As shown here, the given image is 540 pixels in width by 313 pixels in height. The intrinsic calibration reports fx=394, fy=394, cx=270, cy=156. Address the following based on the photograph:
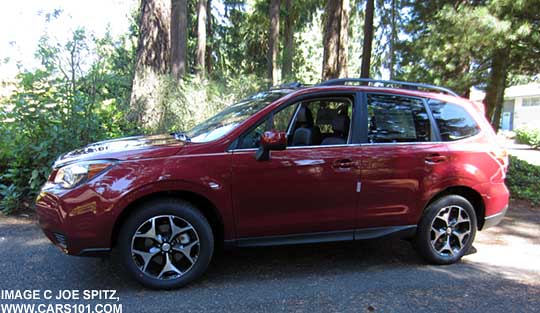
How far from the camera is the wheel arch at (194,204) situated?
3396 mm

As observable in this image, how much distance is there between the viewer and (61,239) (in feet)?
10.9

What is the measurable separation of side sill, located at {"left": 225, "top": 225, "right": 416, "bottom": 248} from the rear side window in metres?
1.09

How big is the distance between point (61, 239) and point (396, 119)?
3.38m

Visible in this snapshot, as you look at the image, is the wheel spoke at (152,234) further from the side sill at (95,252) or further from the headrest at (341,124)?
the headrest at (341,124)

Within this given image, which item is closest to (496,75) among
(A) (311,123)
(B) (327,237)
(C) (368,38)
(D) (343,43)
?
(C) (368,38)

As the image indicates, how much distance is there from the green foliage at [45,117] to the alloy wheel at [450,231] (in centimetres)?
501

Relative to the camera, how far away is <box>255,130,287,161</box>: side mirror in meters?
3.42

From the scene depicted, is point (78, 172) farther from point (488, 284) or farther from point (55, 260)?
point (488, 284)

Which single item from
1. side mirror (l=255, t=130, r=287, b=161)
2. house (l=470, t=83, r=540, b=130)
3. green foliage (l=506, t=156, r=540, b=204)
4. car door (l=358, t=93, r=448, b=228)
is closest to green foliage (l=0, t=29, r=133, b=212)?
side mirror (l=255, t=130, r=287, b=161)

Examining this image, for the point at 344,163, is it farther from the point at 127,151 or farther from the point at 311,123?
the point at 127,151

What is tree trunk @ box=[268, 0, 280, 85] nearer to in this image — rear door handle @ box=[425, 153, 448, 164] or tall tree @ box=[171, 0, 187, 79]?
tall tree @ box=[171, 0, 187, 79]

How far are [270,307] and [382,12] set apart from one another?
17.5 metres

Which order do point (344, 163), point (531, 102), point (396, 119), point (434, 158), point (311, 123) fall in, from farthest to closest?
point (531, 102) < point (311, 123) < point (396, 119) < point (434, 158) < point (344, 163)

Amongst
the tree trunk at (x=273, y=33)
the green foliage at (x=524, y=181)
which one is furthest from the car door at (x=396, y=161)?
the tree trunk at (x=273, y=33)
